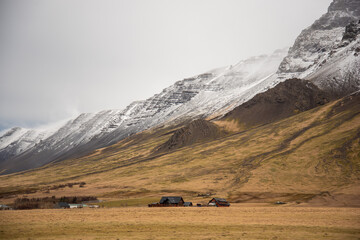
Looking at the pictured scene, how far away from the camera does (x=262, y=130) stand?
142m

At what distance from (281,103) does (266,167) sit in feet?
304

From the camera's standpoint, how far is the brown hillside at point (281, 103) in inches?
6531

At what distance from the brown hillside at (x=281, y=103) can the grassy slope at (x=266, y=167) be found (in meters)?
23.3

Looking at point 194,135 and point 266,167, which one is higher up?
point 194,135

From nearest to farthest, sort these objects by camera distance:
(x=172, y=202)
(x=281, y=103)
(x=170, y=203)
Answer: (x=170, y=203), (x=172, y=202), (x=281, y=103)

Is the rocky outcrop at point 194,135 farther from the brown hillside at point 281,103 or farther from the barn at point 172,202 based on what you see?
the barn at point 172,202

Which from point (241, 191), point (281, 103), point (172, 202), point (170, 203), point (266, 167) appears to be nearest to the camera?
point (170, 203)

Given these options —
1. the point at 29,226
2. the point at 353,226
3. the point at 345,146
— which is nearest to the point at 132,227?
the point at 29,226

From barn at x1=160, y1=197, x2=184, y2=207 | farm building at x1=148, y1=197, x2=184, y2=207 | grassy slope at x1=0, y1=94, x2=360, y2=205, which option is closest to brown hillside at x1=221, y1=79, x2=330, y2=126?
grassy slope at x1=0, y1=94, x2=360, y2=205

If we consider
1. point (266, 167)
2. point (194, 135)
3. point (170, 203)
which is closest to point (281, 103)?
point (194, 135)

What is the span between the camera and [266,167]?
306ft

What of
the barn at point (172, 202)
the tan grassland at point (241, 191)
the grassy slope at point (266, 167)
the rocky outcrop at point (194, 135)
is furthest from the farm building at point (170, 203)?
the rocky outcrop at point (194, 135)

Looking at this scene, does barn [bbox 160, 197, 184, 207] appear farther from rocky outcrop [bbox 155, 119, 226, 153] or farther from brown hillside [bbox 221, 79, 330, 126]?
brown hillside [bbox 221, 79, 330, 126]

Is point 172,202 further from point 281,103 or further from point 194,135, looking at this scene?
point 281,103
